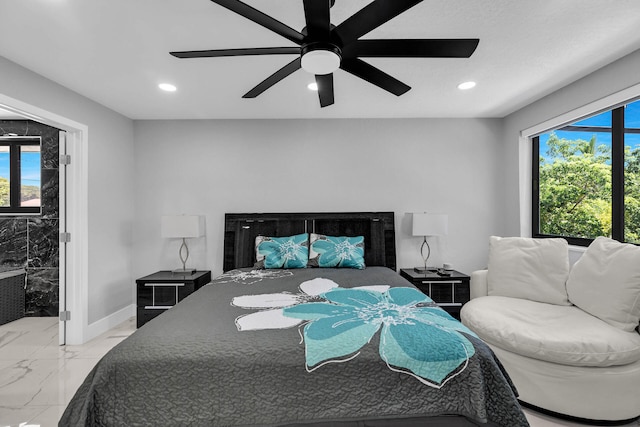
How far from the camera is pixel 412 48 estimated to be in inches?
61.2

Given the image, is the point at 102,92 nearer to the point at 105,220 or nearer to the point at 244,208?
the point at 105,220

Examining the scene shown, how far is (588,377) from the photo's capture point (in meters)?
1.89

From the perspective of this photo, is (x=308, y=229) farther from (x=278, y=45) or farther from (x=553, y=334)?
(x=553, y=334)

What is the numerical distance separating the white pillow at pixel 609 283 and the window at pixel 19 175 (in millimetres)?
5901

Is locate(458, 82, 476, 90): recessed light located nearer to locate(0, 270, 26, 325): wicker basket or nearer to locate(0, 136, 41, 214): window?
locate(0, 136, 41, 214): window

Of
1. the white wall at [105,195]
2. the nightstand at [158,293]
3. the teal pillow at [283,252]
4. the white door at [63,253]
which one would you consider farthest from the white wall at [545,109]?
the white door at [63,253]

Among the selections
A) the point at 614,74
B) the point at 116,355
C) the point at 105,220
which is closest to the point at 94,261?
the point at 105,220

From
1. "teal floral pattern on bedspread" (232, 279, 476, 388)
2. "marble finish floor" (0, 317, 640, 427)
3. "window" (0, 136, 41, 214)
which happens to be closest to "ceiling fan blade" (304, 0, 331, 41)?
"teal floral pattern on bedspread" (232, 279, 476, 388)

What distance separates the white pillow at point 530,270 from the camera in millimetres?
2607

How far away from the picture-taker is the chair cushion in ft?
6.20

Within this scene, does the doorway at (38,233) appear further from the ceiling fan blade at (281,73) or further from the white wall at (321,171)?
the ceiling fan blade at (281,73)

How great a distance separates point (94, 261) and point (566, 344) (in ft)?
13.7

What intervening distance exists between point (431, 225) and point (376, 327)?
224cm

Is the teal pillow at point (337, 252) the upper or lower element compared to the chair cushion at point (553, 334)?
upper
